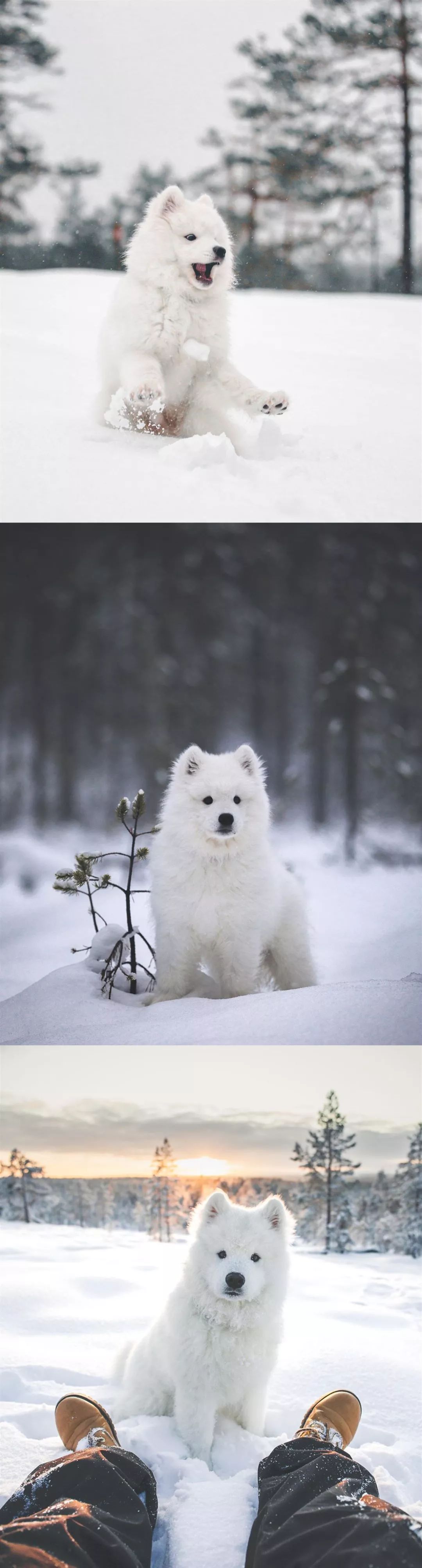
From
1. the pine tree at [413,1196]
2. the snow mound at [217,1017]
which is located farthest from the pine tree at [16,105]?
the pine tree at [413,1196]

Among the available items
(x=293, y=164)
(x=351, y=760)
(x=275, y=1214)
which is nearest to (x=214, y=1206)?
(x=275, y=1214)

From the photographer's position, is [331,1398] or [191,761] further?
[191,761]

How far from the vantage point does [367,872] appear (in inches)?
98.1

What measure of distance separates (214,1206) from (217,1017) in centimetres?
39

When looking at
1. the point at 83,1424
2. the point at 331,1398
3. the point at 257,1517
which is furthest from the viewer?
the point at 331,1398

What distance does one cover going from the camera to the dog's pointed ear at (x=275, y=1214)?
1868mm

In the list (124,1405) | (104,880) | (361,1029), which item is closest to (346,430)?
(104,880)

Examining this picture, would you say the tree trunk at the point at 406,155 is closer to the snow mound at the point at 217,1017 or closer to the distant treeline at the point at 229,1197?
the snow mound at the point at 217,1017

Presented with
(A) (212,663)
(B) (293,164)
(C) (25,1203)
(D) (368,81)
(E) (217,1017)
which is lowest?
(C) (25,1203)

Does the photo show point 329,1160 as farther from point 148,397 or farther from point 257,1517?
point 148,397

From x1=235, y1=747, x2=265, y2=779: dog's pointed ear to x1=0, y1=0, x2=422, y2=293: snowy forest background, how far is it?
1.12m

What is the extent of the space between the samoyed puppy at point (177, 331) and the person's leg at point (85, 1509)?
6.25 ft

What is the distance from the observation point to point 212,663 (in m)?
2.60

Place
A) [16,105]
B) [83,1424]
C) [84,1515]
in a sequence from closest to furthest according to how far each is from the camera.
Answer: [84,1515] → [83,1424] → [16,105]
